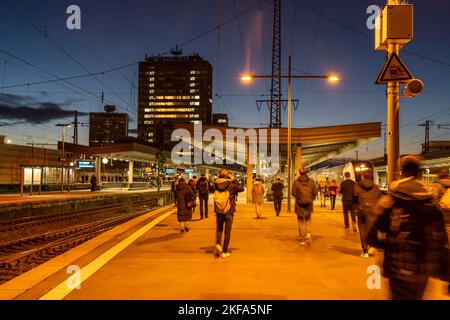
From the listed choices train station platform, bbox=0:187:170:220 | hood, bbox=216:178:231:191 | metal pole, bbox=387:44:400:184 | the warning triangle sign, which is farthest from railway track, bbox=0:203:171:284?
train station platform, bbox=0:187:170:220

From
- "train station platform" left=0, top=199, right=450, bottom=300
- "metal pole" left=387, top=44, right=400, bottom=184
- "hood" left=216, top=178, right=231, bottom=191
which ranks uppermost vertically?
"metal pole" left=387, top=44, right=400, bottom=184

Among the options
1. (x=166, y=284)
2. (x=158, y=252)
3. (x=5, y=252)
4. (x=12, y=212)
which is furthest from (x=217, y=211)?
(x=12, y=212)

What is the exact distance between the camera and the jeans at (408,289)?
3344 millimetres

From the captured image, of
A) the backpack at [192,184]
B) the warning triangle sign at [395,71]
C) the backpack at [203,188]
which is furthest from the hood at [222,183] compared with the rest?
the backpack at [192,184]

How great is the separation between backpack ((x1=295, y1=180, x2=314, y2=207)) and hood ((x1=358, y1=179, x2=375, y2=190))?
113cm

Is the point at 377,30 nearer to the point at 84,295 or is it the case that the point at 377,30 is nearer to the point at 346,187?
the point at 346,187

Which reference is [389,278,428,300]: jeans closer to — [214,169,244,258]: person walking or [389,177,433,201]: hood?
[389,177,433,201]: hood

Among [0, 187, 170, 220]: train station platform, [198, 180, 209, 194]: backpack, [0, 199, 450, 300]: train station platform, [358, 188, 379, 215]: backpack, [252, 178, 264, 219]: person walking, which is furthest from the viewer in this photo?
[0, 187, 170, 220]: train station platform

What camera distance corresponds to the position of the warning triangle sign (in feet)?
23.6

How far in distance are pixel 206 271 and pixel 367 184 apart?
3674 mm

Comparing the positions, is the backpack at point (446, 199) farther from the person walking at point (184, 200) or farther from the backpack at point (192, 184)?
the backpack at point (192, 184)

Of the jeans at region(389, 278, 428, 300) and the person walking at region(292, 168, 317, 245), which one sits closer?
the jeans at region(389, 278, 428, 300)

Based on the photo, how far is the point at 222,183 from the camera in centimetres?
830

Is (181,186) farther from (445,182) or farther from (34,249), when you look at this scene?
(445,182)
